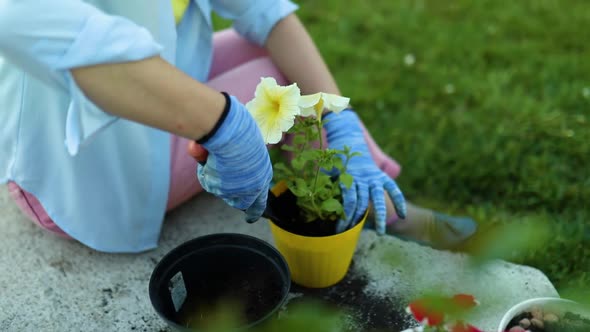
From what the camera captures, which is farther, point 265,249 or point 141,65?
point 265,249

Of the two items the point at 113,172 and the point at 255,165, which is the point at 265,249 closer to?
the point at 255,165

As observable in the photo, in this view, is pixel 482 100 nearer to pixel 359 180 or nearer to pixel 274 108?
pixel 359 180

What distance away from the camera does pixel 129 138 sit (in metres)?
1.53

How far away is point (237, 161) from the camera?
3.95 feet

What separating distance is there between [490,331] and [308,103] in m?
0.75

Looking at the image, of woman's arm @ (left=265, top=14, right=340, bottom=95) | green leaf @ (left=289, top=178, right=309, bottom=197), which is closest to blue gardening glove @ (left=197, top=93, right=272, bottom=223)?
green leaf @ (left=289, top=178, right=309, bottom=197)

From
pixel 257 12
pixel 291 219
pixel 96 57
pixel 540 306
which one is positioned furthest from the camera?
pixel 257 12

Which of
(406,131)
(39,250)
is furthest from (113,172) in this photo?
(406,131)

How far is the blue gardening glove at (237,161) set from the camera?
3.78 feet

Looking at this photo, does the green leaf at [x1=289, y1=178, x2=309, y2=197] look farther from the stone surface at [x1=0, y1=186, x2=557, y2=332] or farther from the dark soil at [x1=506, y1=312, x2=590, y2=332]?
the dark soil at [x1=506, y1=312, x2=590, y2=332]

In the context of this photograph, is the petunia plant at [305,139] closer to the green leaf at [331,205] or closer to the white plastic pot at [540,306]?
the green leaf at [331,205]

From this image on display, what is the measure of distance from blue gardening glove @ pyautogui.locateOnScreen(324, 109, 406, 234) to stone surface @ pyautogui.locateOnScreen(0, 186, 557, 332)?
13 centimetres

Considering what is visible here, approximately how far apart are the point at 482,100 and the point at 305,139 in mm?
1418

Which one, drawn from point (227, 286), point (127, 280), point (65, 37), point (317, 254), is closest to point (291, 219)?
point (317, 254)
